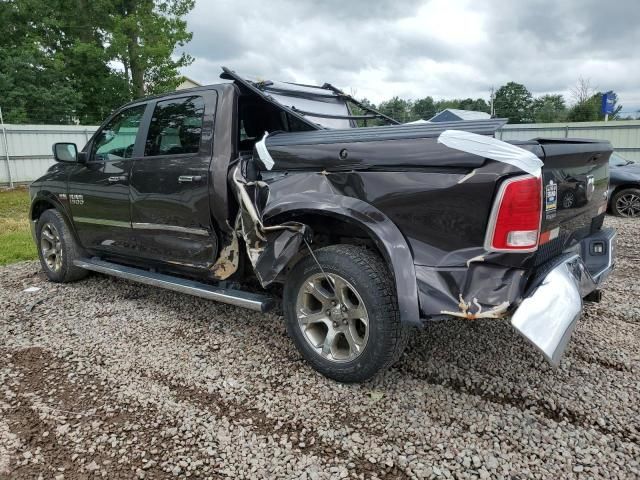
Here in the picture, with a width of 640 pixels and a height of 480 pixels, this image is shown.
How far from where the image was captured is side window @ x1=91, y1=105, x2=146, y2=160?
4.11 meters

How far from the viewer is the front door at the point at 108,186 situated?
4.06 m

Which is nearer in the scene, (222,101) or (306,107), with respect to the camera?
(222,101)

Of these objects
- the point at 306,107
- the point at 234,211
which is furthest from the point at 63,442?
the point at 306,107

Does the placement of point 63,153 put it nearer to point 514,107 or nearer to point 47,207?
point 47,207

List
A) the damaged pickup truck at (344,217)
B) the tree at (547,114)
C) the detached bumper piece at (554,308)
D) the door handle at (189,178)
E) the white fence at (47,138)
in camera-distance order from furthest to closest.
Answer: the tree at (547,114) → the white fence at (47,138) → the door handle at (189,178) → the damaged pickup truck at (344,217) → the detached bumper piece at (554,308)

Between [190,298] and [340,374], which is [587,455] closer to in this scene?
[340,374]

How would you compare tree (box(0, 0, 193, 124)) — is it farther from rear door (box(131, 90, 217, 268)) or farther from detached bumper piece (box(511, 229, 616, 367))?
detached bumper piece (box(511, 229, 616, 367))

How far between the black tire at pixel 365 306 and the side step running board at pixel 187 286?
377 millimetres

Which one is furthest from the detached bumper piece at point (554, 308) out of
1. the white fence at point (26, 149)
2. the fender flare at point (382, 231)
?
the white fence at point (26, 149)

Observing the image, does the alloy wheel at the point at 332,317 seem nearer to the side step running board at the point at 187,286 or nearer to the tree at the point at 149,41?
the side step running board at the point at 187,286

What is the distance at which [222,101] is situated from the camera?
3.47m

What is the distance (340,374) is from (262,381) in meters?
0.50

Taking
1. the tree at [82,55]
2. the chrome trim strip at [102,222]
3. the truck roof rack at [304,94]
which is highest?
the tree at [82,55]

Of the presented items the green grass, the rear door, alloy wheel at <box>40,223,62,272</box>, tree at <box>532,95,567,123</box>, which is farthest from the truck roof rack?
tree at <box>532,95,567,123</box>
